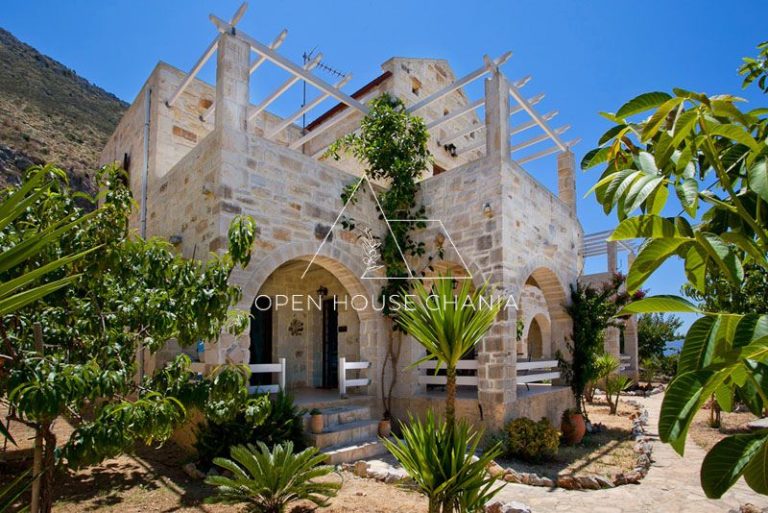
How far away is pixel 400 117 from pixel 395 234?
208 cm

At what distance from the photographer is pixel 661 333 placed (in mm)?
18609

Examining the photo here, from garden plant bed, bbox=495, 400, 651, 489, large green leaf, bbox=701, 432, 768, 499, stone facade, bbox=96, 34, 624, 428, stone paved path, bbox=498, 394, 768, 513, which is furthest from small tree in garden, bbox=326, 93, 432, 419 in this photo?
large green leaf, bbox=701, 432, 768, 499

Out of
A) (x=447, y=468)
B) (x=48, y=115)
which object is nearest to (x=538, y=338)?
(x=447, y=468)

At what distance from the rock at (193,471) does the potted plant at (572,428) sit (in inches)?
225

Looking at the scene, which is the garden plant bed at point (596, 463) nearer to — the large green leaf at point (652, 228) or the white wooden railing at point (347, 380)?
the white wooden railing at point (347, 380)

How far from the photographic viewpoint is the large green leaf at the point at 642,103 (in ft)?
4.60

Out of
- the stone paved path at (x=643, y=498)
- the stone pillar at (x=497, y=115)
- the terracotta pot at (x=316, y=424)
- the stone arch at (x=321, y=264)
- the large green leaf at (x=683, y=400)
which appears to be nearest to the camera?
the large green leaf at (x=683, y=400)

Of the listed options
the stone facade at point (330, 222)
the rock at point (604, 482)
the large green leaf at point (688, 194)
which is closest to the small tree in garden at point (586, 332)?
the stone facade at point (330, 222)

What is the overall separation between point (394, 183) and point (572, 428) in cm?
506

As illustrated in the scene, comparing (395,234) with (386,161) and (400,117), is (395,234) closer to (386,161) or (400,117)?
(386,161)

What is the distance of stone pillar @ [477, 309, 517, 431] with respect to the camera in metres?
6.86

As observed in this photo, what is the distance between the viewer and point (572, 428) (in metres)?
7.80

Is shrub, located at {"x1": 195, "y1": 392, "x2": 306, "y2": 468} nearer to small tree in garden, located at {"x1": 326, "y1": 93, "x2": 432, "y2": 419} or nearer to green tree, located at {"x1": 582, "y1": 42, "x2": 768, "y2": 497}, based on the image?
small tree in garden, located at {"x1": 326, "y1": 93, "x2": 432, "y2": 419}

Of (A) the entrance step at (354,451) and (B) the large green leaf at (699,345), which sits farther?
(A) the entrance step at (354,451)
